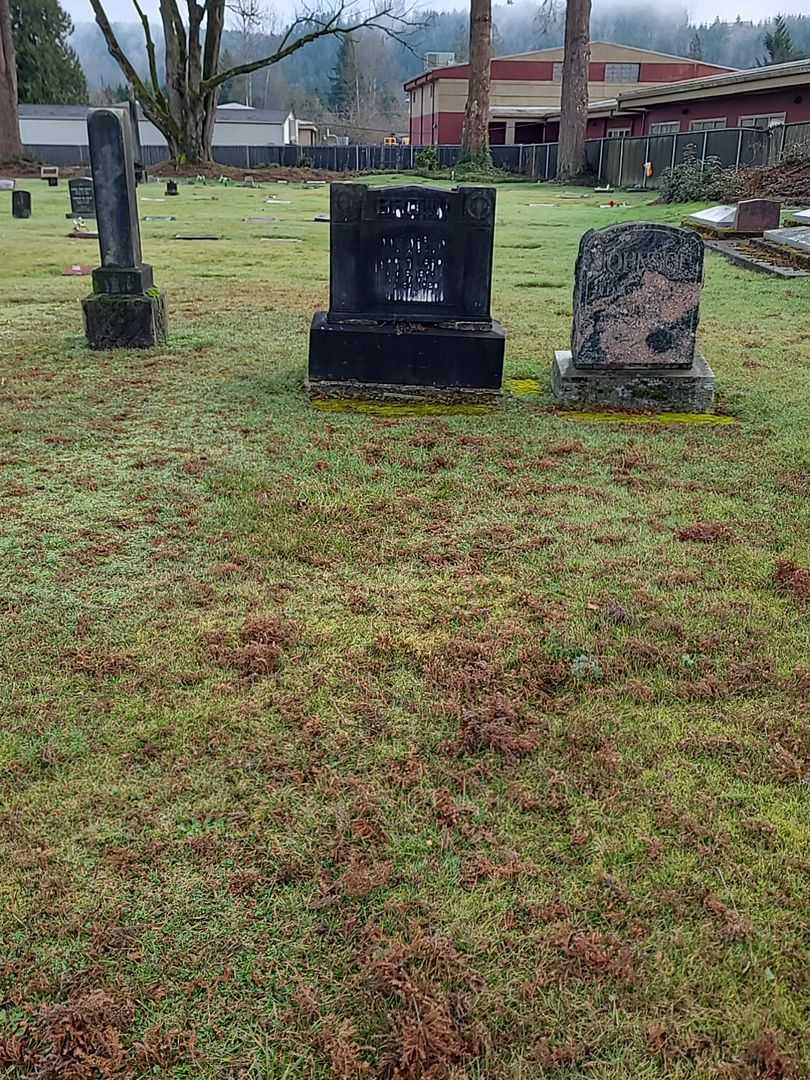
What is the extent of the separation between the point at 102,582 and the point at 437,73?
59552mm

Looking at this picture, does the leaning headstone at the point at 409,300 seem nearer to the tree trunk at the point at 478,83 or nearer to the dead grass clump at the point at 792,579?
the dead grass clump at the point at 792,579

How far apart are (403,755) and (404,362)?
3.99 metres

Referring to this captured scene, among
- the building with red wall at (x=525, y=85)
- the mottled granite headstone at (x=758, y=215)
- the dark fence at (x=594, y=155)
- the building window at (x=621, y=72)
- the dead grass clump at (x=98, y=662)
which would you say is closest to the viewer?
the dead grass clump at (x=98, y=662)

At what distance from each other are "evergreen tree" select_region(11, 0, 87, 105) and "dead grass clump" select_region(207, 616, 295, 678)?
59.6 metres

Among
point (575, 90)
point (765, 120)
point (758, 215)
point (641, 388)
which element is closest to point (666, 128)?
point (575, 90)

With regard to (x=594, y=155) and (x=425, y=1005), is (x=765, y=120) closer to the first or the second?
(x=594, y=155)

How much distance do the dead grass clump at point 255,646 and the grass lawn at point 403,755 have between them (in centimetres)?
2

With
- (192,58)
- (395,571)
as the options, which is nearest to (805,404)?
(395,571)

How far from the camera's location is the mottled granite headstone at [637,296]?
578cm

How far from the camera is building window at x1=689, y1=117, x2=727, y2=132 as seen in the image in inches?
1270

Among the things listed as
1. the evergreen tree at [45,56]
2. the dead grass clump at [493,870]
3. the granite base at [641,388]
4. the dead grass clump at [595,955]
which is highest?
the evergreen tree at [45,56]

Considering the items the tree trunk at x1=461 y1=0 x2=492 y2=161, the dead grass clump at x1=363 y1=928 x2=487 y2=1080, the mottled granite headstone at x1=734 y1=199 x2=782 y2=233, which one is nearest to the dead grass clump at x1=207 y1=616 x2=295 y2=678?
the dead grass clump at x1=363 y1=928 x2=487 y2=1080

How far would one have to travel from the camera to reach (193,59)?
34.3 meters

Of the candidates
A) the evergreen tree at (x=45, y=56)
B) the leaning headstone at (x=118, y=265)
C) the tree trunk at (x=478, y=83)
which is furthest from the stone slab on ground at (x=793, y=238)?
the evergreen tree at (x=45, y=56)
